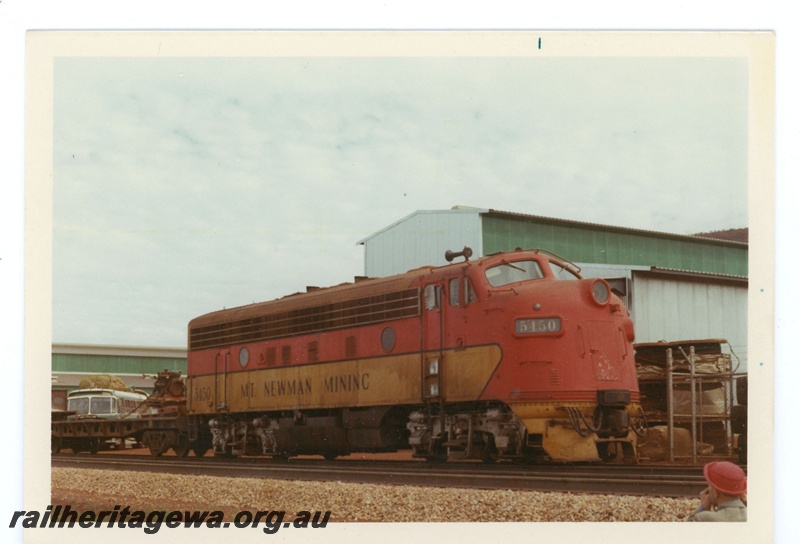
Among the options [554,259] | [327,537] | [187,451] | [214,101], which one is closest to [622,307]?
[554,259]

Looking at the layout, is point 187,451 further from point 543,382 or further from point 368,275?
point 543,382

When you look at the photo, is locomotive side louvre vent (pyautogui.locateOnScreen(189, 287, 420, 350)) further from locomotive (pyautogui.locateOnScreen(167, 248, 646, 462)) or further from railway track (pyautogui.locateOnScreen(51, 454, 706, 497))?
railway track (pyautogui.locateOnScreen(51, 454, 706, 497))

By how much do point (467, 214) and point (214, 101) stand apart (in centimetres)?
400

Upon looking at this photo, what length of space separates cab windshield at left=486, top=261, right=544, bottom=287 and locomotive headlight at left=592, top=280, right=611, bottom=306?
908 millimetres

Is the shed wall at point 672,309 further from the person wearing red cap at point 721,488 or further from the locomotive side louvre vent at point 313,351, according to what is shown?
the person wearing red cap at point 721,488

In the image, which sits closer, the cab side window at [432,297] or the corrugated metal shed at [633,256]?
the corrugated metal shed at [633,256]

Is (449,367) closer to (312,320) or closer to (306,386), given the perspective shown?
(312,320)

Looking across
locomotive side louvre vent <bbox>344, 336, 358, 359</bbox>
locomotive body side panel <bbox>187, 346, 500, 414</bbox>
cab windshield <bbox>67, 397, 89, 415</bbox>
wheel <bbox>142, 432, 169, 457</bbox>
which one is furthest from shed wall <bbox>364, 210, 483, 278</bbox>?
cab windshield <bbox>67, 397, 89, 415</bbox>

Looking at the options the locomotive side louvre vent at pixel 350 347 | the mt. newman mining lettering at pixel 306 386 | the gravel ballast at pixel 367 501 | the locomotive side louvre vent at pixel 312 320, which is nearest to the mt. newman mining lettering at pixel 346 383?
the mt. newman mining lettering at pixel 306 386

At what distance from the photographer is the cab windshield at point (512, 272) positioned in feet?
43.1

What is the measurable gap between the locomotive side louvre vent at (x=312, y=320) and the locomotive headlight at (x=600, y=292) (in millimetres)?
2875

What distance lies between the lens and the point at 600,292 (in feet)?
41.9

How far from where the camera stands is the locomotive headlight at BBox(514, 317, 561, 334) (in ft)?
40.5

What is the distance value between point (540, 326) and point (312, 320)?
506 cm
